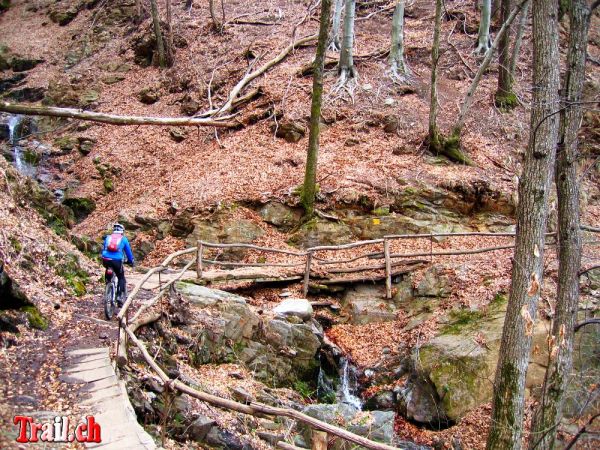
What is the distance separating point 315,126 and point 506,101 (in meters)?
8.12

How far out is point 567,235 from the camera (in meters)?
6.73

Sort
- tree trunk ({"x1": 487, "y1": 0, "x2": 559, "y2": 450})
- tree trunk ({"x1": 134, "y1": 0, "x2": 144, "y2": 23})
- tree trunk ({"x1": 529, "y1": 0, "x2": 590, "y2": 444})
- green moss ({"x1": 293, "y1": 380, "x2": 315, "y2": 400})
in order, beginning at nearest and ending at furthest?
tree trunk ({"x1": 487, "y1": 0, "x2": 559, "y2": 450}) < tree trunk ({"x1": 529, "y1": 0, "x2": 590, "y2": 444}) < green moss ({"x1": 293, "y1": 380, "x2": 315, "y2": 400}) < tree trunk ({"x1": 134, "y1": 0, "x2": 144, "y2": 23})

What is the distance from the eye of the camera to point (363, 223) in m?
14.2

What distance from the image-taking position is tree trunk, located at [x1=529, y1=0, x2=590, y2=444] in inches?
247

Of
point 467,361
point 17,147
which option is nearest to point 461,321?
point 467,361

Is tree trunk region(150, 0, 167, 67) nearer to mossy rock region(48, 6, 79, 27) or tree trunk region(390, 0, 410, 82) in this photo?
mossy rock region(48, 6, 79, 27)

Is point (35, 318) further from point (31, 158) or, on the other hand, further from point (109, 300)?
point (31, 158)

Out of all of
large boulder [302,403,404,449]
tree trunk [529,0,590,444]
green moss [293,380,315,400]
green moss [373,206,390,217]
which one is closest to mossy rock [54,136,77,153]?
green moss [373,206,390,217]

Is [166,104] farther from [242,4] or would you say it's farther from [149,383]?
[149,383]

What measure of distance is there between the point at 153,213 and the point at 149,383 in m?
9.35

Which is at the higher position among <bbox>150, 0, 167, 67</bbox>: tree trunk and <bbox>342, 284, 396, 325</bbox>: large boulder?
<bbox>150, 0, 167, 67</bbox>: tree trunk

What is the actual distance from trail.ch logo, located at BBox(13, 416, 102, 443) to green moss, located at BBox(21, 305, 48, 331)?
2.73 meters

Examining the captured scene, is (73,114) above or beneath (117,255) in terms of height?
above

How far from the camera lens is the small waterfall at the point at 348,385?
1019cm
